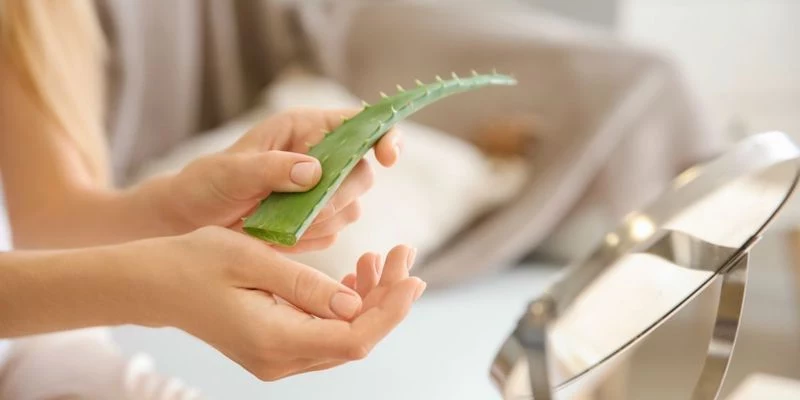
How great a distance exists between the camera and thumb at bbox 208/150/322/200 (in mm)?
457

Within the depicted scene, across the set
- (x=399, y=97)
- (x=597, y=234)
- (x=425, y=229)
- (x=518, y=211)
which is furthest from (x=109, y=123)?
(x=399, y=97)

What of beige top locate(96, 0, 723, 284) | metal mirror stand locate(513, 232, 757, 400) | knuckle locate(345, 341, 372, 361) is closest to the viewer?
knuckle locate(345, 341, 372, 361)

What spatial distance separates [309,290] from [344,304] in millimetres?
19

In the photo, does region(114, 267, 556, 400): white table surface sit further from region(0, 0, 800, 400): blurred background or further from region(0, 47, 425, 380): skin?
region(0, 47, 425, 380): skin

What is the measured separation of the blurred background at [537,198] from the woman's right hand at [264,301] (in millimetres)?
232

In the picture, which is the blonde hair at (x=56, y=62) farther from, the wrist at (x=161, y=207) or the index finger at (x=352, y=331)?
the index finger at (x=352, y=331)

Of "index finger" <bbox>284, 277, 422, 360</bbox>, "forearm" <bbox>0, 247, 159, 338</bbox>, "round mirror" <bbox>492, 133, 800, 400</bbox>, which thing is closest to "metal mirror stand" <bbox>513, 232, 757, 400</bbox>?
"round mirror" <bbox>492, 133, 800, 400</bbox>

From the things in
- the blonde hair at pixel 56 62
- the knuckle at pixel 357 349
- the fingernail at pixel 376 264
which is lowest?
the knuckle at pixel 357 349

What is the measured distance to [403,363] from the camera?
2.68 feet

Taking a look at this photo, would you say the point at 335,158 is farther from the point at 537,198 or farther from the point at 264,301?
the point at 537,198

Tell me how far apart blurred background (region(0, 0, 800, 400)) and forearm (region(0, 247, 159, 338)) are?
190 millimetres

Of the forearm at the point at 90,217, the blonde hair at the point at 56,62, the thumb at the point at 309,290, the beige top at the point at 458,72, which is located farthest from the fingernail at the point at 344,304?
the beige top at the point at 458,72

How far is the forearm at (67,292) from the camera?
1.57 ft

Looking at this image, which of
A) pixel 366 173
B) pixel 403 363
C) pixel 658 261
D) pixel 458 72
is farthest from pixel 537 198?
pixel 366 173
